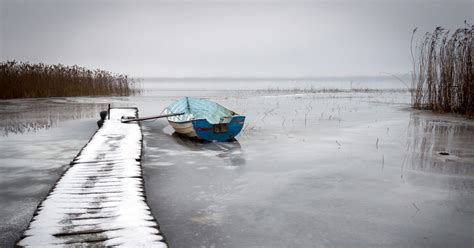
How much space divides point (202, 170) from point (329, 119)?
732 centimetres

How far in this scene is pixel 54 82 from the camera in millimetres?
19109

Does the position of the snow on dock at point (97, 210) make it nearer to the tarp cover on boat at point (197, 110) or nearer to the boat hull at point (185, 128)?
the boat hull at point (185, 128)

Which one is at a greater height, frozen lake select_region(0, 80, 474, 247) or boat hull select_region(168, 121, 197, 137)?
boat hull select_region(168, 121, 197, 137)

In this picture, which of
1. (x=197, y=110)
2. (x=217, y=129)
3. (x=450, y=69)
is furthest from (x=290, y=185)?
(x=450, y=69)

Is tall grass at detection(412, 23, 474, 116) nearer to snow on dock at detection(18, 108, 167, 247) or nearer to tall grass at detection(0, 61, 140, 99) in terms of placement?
snow on dock at detection(18, 108, 167, 247)

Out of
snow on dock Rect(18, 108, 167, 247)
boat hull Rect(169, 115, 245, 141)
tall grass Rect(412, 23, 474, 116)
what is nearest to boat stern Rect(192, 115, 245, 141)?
boat hull Rect(169, 115, 245, 141)

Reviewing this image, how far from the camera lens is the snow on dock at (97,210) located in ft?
8.24

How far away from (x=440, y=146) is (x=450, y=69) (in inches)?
205

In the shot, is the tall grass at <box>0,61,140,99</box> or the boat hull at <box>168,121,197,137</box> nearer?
the boat hull at <box>168,121,197,137</box>

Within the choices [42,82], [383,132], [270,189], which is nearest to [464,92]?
[383,132]

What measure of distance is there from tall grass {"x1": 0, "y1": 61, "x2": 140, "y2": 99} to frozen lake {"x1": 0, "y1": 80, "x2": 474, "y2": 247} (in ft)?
33.0

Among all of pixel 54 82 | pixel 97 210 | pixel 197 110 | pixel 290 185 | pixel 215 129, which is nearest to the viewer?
pixel 97 210

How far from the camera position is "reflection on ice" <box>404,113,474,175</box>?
5.33 m

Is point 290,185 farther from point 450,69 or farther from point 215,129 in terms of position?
point 450,69
